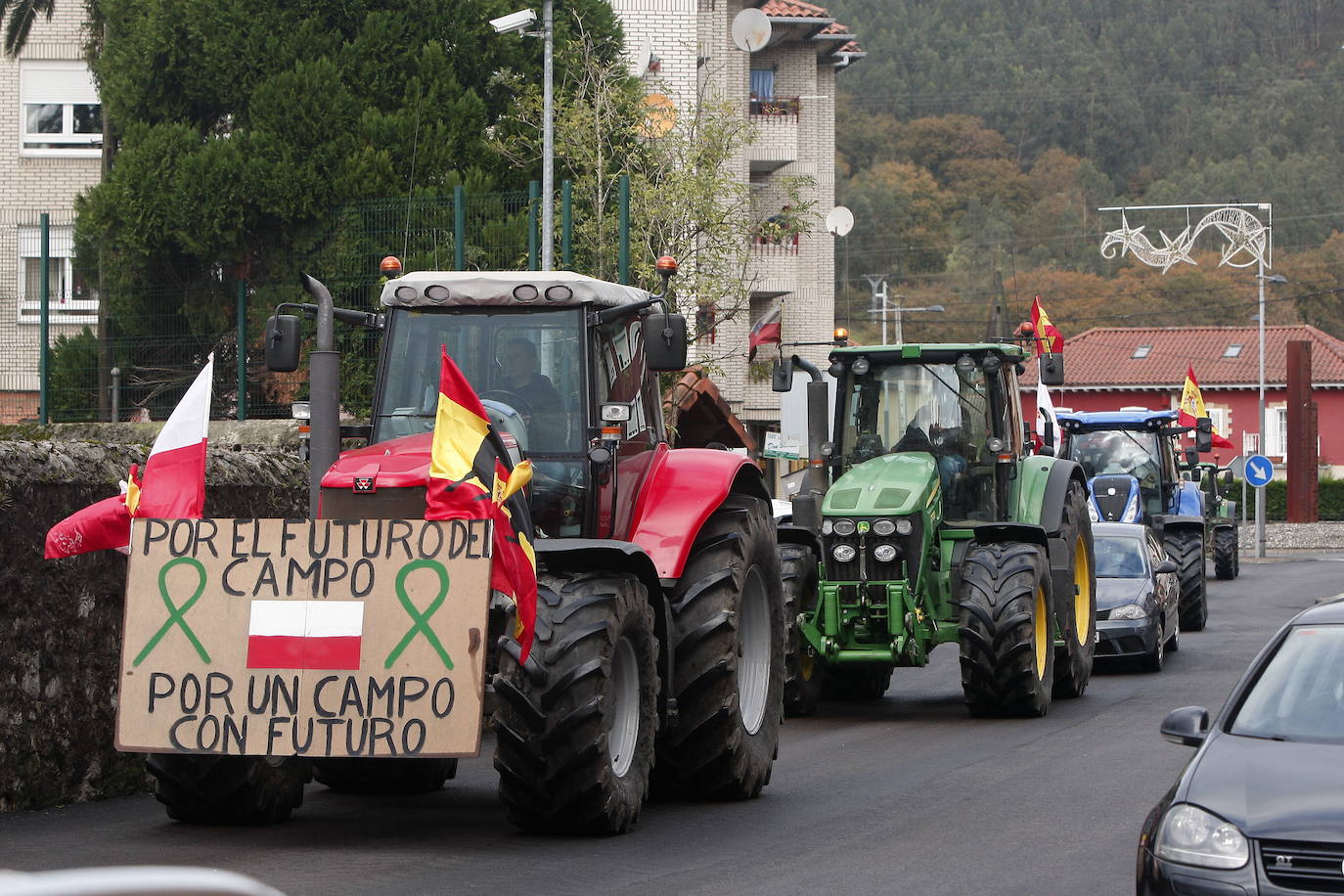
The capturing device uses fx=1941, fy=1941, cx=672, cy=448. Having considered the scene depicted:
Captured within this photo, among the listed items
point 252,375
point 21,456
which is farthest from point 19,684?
point 252,375

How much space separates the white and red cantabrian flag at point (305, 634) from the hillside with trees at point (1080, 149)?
90859 millimetres

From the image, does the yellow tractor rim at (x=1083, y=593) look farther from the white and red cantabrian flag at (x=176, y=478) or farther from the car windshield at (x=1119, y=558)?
the white and red cantabrian flag at (x=176, y=478)

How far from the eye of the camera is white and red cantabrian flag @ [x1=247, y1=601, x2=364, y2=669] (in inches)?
336

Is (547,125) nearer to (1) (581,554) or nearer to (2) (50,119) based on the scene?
(1) (581,554)

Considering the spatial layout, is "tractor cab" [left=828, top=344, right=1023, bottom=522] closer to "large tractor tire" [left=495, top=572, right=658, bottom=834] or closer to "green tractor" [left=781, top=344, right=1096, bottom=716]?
"green tractor" [left=781, top=344, right=1096, bottom=716]

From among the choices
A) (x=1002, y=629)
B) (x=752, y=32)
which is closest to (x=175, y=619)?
(x=1002, y=629)

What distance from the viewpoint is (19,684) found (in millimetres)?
10086

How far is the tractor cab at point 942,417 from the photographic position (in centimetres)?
1588

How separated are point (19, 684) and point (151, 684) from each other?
1.85 metres

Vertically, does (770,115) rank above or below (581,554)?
above

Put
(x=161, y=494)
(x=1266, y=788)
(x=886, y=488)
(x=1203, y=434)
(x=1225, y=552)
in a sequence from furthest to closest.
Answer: (x=1225, y=552) → (x=1203, y=434) → (x=886, y=488) → (x=161, y=494) → (x=1266, y=788)

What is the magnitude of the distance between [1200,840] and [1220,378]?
74.0 meters

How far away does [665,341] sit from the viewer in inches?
391

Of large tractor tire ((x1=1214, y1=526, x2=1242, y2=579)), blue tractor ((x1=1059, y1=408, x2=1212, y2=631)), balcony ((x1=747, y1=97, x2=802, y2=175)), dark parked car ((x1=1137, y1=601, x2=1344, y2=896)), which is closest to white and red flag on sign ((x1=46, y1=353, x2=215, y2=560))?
dark parked car ((x1=1137, y1=601, x2=1344, y2=896))
